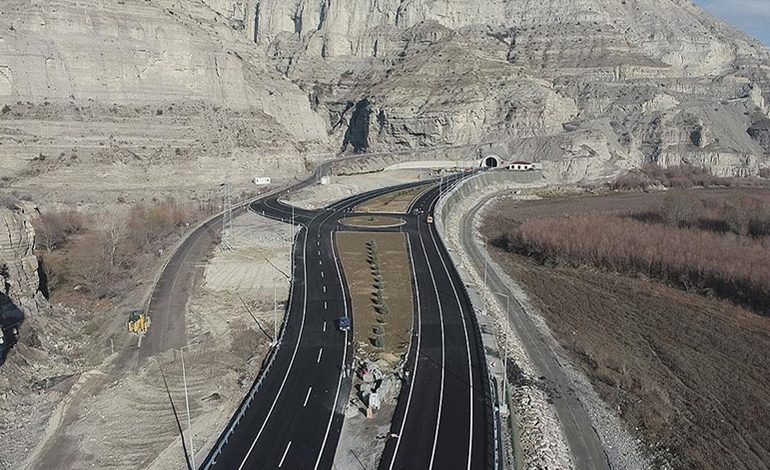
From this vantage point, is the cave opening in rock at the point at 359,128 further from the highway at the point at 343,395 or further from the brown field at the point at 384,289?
the highway at the point at 343,395

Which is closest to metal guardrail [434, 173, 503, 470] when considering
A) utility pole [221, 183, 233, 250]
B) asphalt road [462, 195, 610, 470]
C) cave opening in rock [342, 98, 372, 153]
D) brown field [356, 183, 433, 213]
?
asphalt road [462, 195, 610, 470]

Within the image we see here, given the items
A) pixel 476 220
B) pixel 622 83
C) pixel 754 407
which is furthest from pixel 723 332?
pixel 622 83

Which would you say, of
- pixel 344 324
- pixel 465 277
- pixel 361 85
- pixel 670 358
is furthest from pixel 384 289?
pixel 361 85

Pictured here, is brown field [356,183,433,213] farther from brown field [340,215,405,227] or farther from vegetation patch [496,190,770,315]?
vegetation patch [496,190,770,315]

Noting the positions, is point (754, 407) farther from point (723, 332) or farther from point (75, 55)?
point (75, 55)

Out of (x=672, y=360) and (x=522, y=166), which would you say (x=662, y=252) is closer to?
(x=672, y=360)
